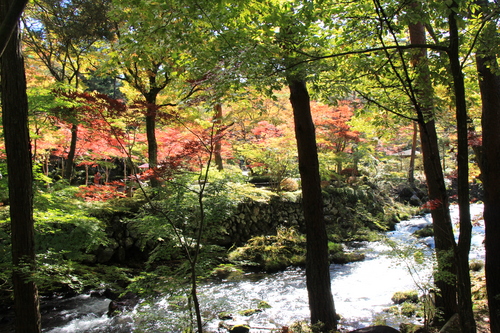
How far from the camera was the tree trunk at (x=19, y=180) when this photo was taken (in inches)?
124

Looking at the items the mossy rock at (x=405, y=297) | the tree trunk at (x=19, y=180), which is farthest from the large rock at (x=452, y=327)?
the tree trunk at (x=19, y=180)

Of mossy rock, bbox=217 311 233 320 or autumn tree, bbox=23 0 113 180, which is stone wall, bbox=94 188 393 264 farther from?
autumn tree, bbox=23 0 113 180

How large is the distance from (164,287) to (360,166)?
1593 cm

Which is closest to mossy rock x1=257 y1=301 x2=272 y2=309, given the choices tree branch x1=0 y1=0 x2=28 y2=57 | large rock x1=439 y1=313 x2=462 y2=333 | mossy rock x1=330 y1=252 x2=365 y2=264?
large rock x1=439 y1=313 x2=462 y2=333

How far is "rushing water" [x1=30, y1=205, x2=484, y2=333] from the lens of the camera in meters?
4.98

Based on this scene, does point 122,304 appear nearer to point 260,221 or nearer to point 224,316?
point 224,316

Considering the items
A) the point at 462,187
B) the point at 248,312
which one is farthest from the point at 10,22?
the point at 248,312

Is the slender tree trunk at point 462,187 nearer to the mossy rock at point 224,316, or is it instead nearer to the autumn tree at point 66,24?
the mossy rock at point 224,316

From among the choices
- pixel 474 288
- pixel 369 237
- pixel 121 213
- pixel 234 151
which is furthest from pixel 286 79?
pixel 369 237

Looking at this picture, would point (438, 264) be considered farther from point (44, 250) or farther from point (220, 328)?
point (44, 250)

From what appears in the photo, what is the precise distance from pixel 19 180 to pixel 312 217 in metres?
3.49

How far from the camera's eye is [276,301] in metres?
6.03

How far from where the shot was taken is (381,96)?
3.79 m

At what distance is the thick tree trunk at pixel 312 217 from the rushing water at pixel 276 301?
1.07m
